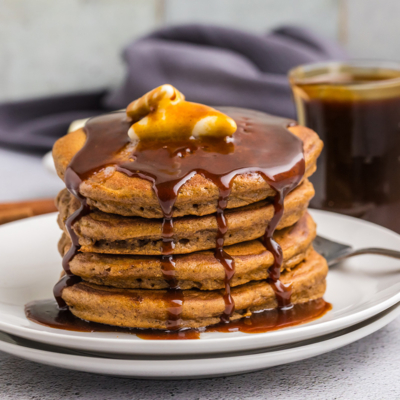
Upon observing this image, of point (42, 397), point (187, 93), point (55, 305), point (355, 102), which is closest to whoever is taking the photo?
point (42, 397)

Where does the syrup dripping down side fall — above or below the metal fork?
above

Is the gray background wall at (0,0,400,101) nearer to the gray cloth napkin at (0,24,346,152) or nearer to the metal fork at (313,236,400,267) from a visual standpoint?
the gray cloth napkin at (0,24,346,152)

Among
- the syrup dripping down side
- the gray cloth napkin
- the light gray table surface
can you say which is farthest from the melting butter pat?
the gray cloth napkin

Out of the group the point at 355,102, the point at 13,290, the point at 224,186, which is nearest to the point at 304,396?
the point at 224,186

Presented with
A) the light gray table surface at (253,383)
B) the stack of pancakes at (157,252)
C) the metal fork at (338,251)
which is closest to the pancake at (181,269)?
the stack of pancakes at (157,252)

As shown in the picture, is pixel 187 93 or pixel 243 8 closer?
pixel 187 93

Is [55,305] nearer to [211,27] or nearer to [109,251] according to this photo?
[109,251]
